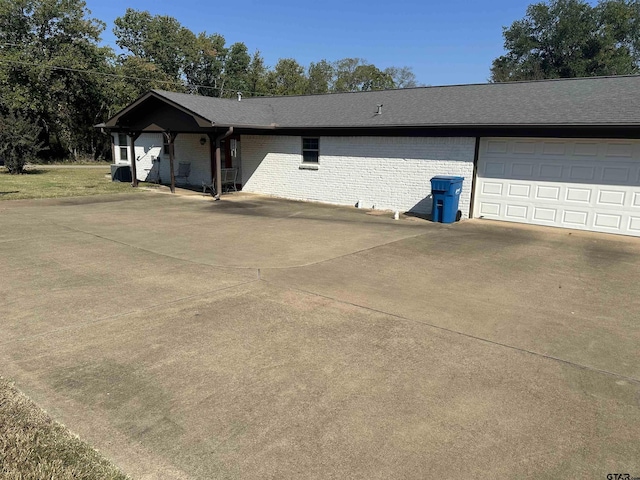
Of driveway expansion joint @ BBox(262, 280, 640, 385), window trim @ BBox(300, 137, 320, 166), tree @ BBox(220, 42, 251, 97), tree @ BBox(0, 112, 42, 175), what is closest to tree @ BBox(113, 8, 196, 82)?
tree @ BBox(220, 42, 251, 97)

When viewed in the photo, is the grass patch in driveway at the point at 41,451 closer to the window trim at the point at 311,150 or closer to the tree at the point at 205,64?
the window trim at the point at 311,150

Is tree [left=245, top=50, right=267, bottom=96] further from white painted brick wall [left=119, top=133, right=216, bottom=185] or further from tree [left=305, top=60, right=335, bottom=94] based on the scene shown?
white painted brick wall [left=119, top=133, right=216, bottom=185]

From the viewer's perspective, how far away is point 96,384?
390cm

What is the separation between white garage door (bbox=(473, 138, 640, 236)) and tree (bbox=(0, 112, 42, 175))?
22361mm

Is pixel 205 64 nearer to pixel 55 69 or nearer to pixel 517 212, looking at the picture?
pixel 55 69

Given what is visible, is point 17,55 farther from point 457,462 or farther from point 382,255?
point 457,462

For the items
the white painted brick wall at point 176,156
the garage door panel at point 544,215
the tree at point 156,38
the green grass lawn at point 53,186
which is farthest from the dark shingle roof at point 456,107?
the tree at point 156,38

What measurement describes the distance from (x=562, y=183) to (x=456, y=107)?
4089 mm

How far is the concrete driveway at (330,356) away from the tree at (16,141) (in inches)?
674

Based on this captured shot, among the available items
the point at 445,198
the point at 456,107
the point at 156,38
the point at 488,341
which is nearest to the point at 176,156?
the point at 456,107

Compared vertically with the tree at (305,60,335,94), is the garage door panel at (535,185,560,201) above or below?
below

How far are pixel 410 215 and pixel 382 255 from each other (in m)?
5.63

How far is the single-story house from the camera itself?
11.1 meters

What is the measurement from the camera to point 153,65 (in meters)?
42.4
